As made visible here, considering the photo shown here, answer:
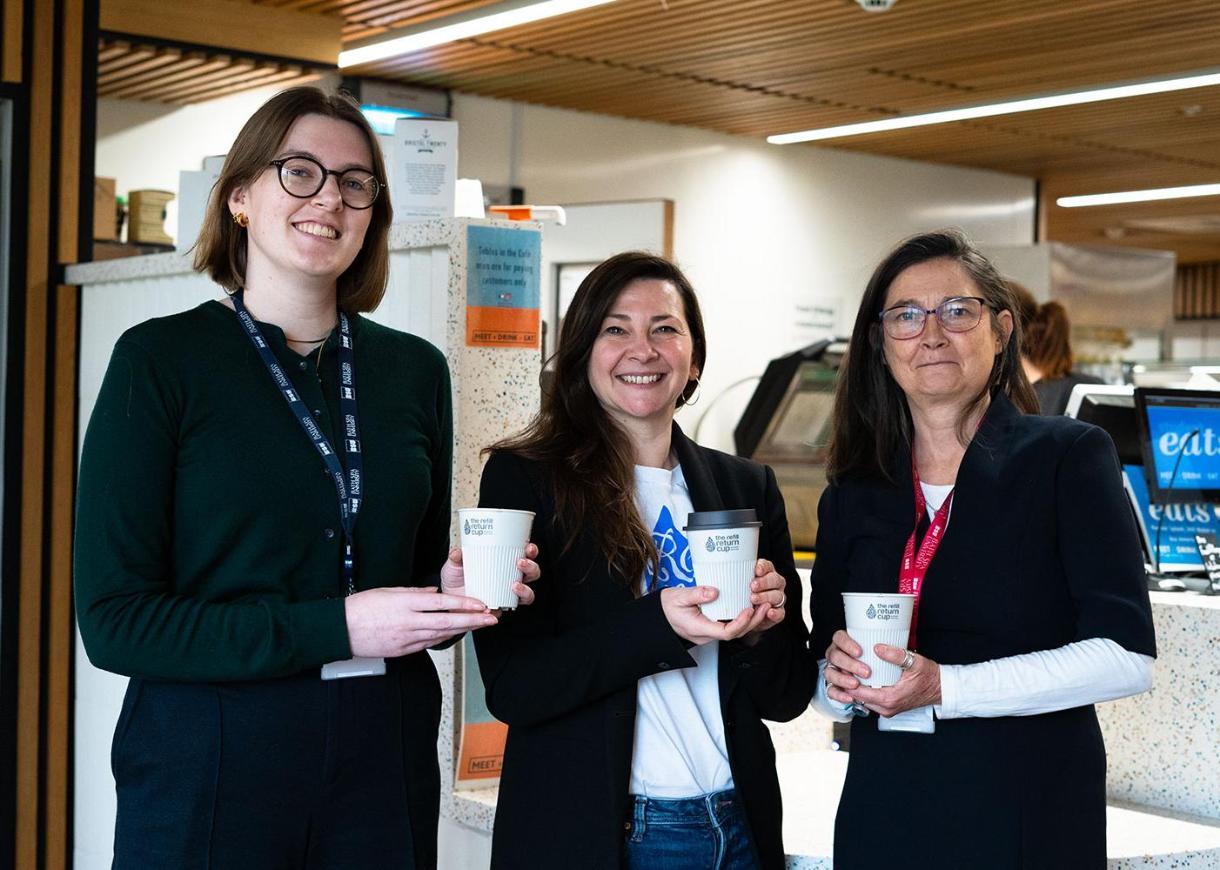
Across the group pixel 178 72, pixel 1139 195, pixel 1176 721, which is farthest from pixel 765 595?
pixel 1139 195

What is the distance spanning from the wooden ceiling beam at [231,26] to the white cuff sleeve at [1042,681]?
485cm

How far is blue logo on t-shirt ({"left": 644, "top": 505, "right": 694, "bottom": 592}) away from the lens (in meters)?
2.00

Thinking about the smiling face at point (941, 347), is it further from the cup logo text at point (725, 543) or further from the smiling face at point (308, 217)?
the smiling face at point (308, 217)

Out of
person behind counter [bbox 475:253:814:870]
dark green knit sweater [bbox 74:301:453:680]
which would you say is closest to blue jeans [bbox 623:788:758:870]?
person behind counter [bbox 475:253:814:870]

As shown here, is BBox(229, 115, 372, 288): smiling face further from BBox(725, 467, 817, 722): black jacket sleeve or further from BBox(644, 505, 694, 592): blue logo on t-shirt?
BBox(725, 467, 817, 722): black jacket sleeve

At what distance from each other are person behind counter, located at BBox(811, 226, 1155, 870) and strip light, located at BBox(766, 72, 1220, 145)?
5.75 metres

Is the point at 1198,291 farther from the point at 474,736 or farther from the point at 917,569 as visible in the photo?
the point at 917,569

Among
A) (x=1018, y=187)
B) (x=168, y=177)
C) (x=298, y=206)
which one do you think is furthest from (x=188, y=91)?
(x=1018, y=187)

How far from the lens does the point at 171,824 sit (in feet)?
5.53

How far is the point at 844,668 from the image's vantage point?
6.01 ft

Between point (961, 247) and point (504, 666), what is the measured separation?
0.90 m

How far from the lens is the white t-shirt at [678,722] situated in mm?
A: 1929

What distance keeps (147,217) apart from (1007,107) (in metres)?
4.74

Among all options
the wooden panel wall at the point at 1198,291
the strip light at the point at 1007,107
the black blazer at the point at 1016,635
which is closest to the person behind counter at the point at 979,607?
the black blazer at the point at 1016,635
